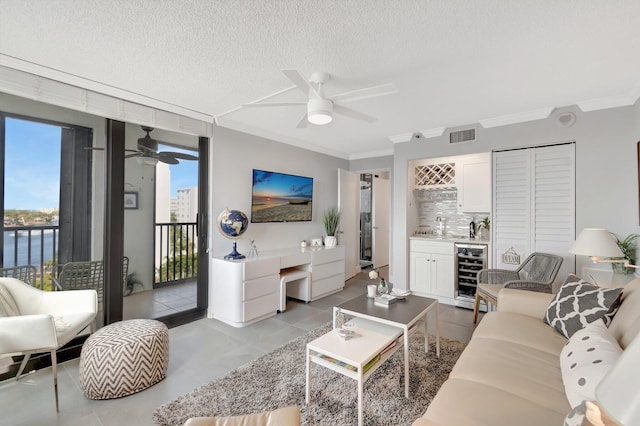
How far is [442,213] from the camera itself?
4.77 meters

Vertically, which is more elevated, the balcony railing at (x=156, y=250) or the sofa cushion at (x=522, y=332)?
the balcony railing at (x=156, y=250)

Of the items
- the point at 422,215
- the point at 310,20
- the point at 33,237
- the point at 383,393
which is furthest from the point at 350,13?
the point at 422,215

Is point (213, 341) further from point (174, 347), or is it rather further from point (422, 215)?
point (422, 215)

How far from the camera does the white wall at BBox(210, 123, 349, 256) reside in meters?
3.60

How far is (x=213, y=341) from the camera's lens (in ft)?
9.46

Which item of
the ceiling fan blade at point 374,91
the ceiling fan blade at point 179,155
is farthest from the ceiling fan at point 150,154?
the ceiling fan blade at point 374,91

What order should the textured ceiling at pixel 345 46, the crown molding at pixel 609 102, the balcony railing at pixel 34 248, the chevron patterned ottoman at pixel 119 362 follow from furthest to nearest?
the crown molding at pixel 609 102 < the balcony railing at pixel 34 248 < the chevron patterned ottoman at pixel 119 362 < the textured ceiling at pixel 345 46

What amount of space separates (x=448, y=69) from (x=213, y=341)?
326 centimetres

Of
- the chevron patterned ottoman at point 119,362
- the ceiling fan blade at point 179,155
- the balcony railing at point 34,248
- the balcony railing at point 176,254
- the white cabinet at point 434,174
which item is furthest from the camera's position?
the white cabinet at point 434,174

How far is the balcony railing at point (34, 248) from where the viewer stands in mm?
2363

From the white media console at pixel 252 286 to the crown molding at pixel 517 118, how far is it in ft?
9.48

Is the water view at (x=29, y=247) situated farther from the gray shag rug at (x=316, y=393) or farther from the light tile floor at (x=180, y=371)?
the gray shag rug at (x=316, y=393)

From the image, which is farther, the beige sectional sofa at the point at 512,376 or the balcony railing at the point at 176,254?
the balcony railing at the point at 176,254

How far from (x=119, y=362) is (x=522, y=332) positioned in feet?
8.97
